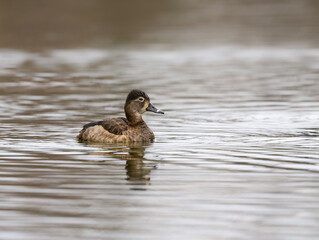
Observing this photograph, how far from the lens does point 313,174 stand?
12109mm

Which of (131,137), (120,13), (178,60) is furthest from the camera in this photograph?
(120,13)

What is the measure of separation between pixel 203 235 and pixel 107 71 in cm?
2093

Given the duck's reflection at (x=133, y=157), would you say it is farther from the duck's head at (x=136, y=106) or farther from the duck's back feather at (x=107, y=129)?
the duck's head at (x=136, y=106)

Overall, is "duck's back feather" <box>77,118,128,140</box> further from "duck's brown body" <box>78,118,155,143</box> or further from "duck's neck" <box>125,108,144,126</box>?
"duck's neck" <box>125,108,144,126</box>

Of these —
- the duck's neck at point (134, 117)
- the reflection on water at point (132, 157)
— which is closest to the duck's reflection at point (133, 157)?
the reflection on water at point (132, 157)

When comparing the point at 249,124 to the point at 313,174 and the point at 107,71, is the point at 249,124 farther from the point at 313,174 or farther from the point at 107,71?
the point at 107,71

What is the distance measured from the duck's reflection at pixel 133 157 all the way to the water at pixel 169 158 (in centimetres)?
2

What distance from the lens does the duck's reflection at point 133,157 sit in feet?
39.5

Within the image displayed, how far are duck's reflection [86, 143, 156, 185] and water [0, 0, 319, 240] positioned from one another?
0.02 m

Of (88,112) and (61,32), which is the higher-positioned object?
(61,32)

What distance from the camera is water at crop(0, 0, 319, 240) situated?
30.6 ft

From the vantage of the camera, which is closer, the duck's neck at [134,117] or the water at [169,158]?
→ the water at [169,158]

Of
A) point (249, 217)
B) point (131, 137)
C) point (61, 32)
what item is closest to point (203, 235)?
point (249, 217)

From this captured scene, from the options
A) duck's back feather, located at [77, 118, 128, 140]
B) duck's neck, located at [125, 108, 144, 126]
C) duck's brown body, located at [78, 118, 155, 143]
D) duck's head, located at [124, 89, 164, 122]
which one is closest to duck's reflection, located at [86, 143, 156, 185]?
duck's brown body, located at [78, 118, 155, 143]
